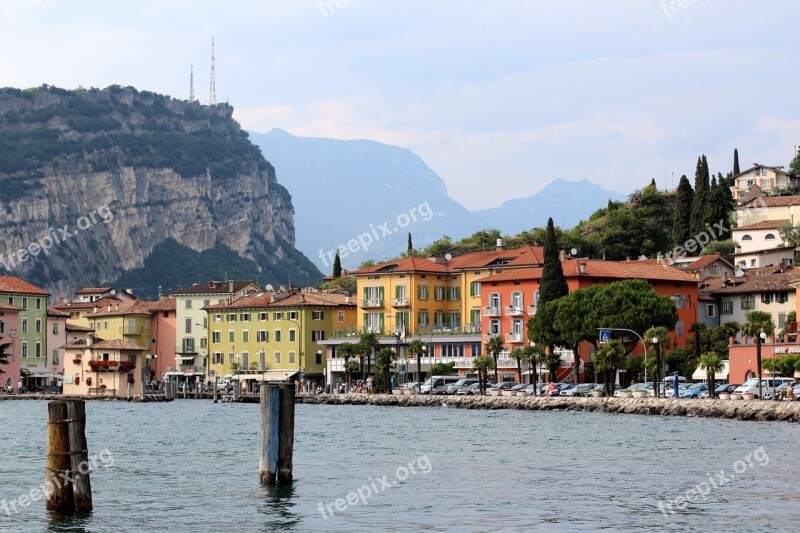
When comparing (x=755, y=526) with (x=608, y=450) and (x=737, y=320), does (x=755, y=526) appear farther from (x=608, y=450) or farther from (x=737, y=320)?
(x=737, y=320)

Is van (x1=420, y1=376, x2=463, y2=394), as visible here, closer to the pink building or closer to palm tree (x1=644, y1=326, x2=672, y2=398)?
palm tree (x1=644, y1=326, x2=672, y2=398)

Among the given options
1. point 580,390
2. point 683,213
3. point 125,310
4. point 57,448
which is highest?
point 683,213

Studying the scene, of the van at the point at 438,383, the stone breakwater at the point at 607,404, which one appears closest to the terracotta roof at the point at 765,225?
the van at the point at 438,383

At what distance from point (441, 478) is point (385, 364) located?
72.8 m

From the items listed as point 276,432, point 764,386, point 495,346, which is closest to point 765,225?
point 495,346

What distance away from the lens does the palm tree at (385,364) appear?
113062 millimetres

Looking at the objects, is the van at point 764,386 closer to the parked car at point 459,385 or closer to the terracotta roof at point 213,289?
the parked car at point 459,385

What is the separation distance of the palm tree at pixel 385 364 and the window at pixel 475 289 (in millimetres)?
11422

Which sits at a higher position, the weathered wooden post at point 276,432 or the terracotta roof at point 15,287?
the terracotta roof at point 15,287

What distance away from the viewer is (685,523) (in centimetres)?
3116

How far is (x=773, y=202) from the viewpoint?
150 m

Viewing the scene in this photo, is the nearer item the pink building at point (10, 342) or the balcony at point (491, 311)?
Answer: the balcony at point (491, 311)

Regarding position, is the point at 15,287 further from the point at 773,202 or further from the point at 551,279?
the point at 773,202

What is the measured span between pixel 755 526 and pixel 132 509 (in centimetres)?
1451
